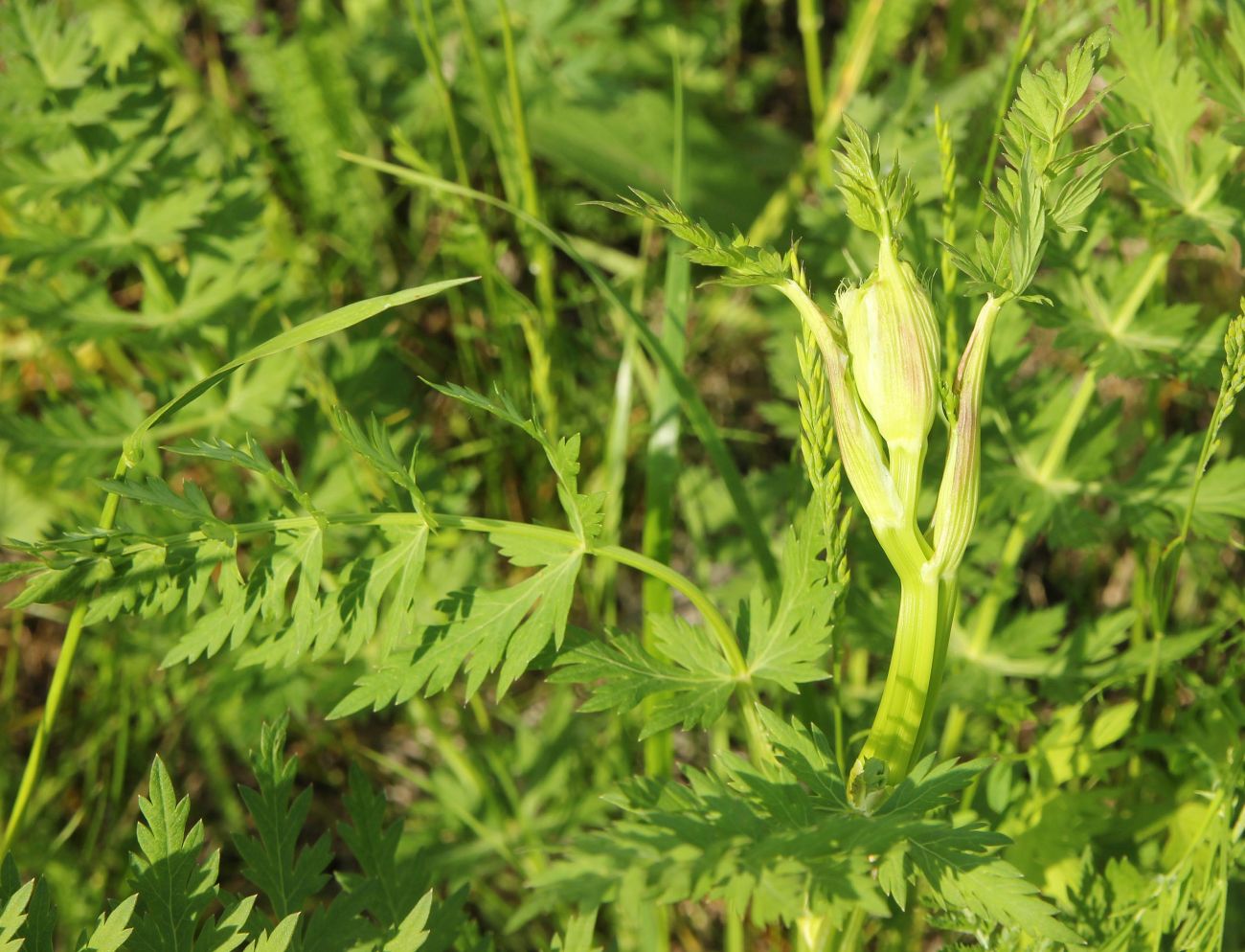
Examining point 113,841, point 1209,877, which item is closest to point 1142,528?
point 1209,877

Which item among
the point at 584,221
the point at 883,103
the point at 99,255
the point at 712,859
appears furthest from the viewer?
the point at 584,221

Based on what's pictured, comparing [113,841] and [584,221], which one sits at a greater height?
[584,221]

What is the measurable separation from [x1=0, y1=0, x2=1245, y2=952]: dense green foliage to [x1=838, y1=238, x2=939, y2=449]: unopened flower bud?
0.02 m

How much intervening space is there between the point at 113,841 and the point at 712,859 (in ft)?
6.20

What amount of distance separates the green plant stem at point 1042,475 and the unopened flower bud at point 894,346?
75 cm

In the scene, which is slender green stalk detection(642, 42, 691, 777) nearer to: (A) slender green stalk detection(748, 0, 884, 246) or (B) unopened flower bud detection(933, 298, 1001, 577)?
(B) unopened flower bud detection(933, 298, 1001, 577)

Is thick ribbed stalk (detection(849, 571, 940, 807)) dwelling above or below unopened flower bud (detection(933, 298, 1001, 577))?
below

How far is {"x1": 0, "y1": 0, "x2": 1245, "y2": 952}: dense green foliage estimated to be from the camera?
4.44ft

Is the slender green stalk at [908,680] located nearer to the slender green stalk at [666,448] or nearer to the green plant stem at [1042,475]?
the slender green stalk at [666,448]

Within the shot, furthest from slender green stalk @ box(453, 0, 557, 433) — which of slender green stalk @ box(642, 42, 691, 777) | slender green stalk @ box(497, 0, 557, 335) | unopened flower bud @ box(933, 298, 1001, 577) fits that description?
unopened flower bud @ box(933, 298, 1001, 577)

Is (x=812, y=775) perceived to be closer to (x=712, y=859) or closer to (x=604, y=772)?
(x=712, y=859)

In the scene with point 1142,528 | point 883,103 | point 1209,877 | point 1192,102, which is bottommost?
point 1209,877

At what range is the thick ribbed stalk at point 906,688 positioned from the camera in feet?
4.45

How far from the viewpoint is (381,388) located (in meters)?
2.44
